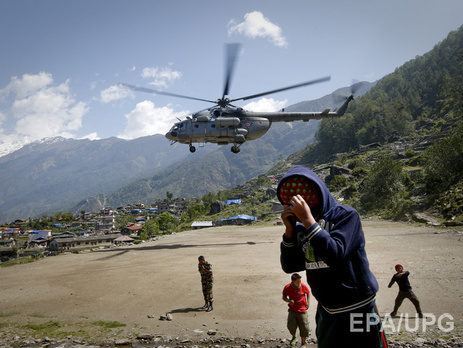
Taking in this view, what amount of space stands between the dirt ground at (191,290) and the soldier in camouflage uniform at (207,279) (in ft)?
1.12

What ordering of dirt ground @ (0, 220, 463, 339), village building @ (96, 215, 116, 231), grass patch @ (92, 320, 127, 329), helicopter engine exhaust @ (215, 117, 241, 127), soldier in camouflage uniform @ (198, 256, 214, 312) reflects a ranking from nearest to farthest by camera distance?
dirt ground @ (0, 220, 463, 339), grass patch @ (92, 320, 127, 329), soldier in camouflage uniform @ (198, 256, 214, 312), helicopter engine exhaust @ (215, 117, 241, 127), village building @ (96, 215, 116, 231)

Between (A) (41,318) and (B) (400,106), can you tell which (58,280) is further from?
(B) (400,106)

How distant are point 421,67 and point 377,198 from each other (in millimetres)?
126063

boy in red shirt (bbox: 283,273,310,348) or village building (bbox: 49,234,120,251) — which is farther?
village building (bbox: 49,234,120,251)

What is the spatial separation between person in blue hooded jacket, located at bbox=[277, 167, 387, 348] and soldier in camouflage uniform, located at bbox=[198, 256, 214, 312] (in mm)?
7718

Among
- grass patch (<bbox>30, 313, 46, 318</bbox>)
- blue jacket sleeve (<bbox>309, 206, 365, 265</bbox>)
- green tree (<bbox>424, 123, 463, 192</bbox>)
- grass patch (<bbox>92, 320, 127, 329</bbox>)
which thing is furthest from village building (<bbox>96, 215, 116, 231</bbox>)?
blue jacket sleeve (<bbox>309, 206, 365, 265</bbox>)

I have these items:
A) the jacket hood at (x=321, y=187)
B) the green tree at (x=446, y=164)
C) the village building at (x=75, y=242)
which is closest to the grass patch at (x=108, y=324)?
the jacket hood at (x=321, y=187)

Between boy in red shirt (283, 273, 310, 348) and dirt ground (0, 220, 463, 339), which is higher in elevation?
boy in red shirt (283, 273, 310, 348)

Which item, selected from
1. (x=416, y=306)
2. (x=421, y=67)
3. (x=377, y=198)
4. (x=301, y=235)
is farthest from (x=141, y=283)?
(x=421, y=67)

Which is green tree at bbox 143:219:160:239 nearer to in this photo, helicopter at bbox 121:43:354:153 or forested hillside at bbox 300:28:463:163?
helicopter at bbox 121:43:354:153

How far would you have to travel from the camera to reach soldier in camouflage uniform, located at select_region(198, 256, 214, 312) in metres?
9.88

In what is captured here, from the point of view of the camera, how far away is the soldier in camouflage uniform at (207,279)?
988 centimetres

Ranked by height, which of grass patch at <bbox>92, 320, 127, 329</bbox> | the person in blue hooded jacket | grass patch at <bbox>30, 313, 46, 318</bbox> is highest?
the person in blue hooded jacket

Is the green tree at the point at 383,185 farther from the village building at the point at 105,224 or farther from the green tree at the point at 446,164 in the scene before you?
the village building at the point at 105,224
